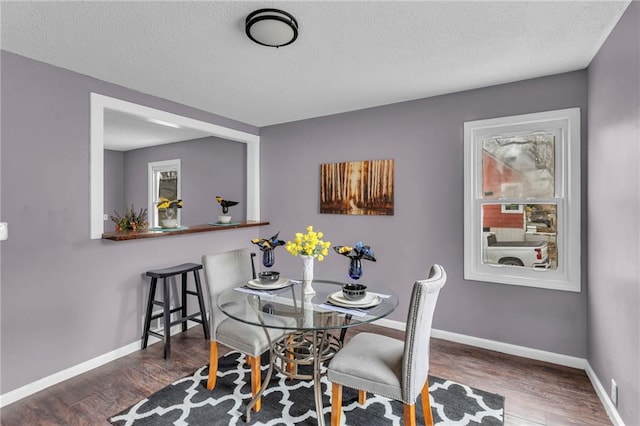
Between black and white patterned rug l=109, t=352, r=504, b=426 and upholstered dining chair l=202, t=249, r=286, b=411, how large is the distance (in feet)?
0.42

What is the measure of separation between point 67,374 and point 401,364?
8.42 feet

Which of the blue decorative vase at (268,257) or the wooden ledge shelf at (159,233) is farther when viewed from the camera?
the wooden ledge shelf at (159,233)

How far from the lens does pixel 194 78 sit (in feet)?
9.20

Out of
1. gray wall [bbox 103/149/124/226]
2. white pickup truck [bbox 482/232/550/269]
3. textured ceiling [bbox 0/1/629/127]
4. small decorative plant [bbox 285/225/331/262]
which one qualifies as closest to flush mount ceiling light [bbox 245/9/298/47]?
textured ceiling [bbox 0/1/629/127]

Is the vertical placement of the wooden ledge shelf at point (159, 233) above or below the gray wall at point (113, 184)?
below

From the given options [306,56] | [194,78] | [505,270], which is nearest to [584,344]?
[505,270]

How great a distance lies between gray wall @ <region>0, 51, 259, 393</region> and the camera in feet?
7.59

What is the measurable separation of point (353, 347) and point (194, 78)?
2442mm

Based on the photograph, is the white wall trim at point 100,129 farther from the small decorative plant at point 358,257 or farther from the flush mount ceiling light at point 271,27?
the small decorative plant at point 358,257

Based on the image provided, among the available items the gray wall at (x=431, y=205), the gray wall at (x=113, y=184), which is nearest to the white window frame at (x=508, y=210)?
the gray wall at (x=431, y=205)

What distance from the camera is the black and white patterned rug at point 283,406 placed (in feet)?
6.73

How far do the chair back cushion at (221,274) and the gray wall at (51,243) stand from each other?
107 centimetres

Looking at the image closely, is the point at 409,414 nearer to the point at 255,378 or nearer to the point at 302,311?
the point at 302,311

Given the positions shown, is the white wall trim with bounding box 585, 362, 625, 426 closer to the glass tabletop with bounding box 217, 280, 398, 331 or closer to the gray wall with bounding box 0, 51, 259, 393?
the glass tabletop with bounding box 217, 280, 398, 331
